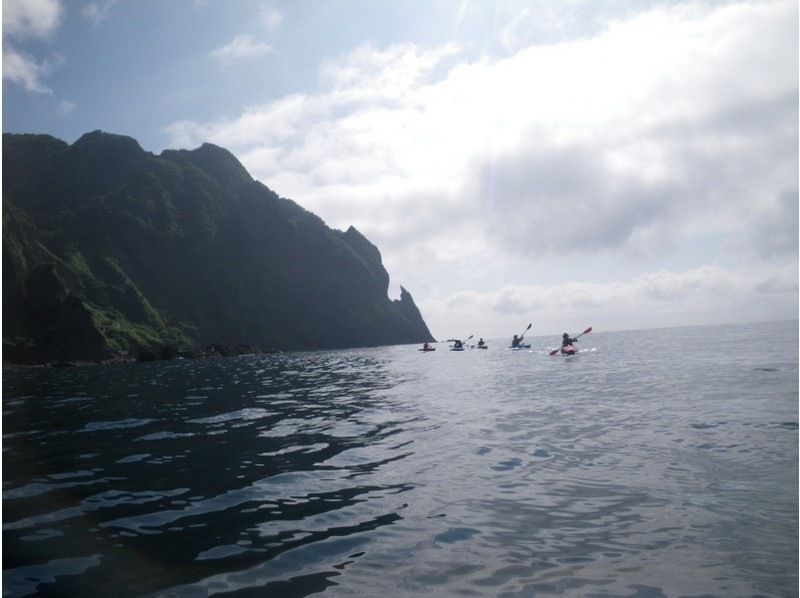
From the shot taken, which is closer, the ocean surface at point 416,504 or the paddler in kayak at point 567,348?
the ocean surface at point 416,504

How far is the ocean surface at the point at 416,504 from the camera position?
6.41 m

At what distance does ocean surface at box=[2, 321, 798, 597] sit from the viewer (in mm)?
6410

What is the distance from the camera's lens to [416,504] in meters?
9.16

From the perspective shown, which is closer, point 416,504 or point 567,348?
point 416,504

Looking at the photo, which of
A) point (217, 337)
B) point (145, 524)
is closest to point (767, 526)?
point (145, 524)

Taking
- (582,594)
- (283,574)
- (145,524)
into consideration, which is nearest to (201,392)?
(145,524)

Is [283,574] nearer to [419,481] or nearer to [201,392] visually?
[419,481]

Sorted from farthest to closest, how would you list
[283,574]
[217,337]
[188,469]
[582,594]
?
[217,337] → [188,469] → [283,574] → [582,594]

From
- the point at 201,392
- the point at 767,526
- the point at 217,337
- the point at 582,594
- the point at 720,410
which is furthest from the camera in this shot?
the point at 217,337

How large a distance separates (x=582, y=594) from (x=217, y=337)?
189285mm

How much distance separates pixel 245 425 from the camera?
1805 centimetres

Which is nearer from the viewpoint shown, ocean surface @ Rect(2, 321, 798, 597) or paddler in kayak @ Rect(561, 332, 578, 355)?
ocean surface @ Rect(2, 321, 798, 597)

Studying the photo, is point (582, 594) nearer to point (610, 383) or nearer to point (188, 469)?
point (188, 469)

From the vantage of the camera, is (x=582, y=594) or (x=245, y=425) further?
(x=245, y=425)
